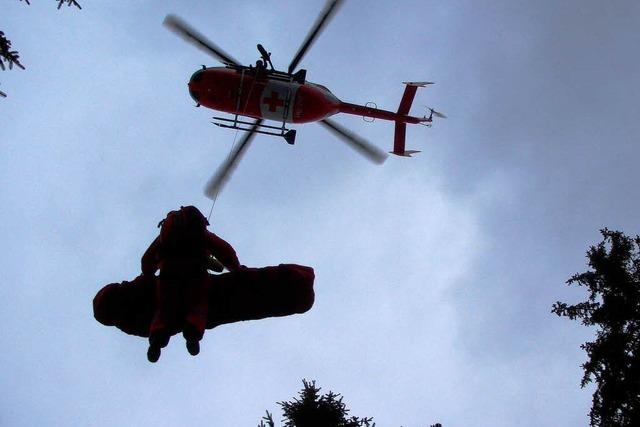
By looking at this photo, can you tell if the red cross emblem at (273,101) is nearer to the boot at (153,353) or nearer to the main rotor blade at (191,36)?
the main rotor blade at (191,36)

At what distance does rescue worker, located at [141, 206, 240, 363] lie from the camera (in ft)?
19.3

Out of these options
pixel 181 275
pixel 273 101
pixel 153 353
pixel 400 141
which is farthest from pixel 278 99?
pixel 153 353

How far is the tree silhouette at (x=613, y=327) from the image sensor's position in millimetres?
9164

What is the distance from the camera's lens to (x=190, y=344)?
5910mm

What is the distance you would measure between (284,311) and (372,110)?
936 cm

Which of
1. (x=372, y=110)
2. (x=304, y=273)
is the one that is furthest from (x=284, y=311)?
(x=372, y=110)

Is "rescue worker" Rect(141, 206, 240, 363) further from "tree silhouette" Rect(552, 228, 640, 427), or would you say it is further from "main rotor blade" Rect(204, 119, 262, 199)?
"tree silhouette" Rect(552, 228, 640, 427)

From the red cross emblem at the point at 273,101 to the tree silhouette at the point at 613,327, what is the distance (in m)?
7.58

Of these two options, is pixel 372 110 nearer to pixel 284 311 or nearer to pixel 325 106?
pixel 325 106

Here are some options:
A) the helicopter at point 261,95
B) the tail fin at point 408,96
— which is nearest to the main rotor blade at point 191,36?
the helicopter at point 261,95

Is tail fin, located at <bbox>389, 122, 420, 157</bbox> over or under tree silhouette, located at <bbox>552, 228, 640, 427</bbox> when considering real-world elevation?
over

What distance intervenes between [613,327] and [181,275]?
321 inches

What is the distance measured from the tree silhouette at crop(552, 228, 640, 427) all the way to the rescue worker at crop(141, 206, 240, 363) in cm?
727

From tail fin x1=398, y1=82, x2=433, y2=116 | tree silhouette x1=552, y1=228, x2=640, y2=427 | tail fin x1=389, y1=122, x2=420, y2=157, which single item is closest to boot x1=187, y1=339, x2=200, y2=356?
tree silhouette x1=552, y1=228, x2=640, y2=427
